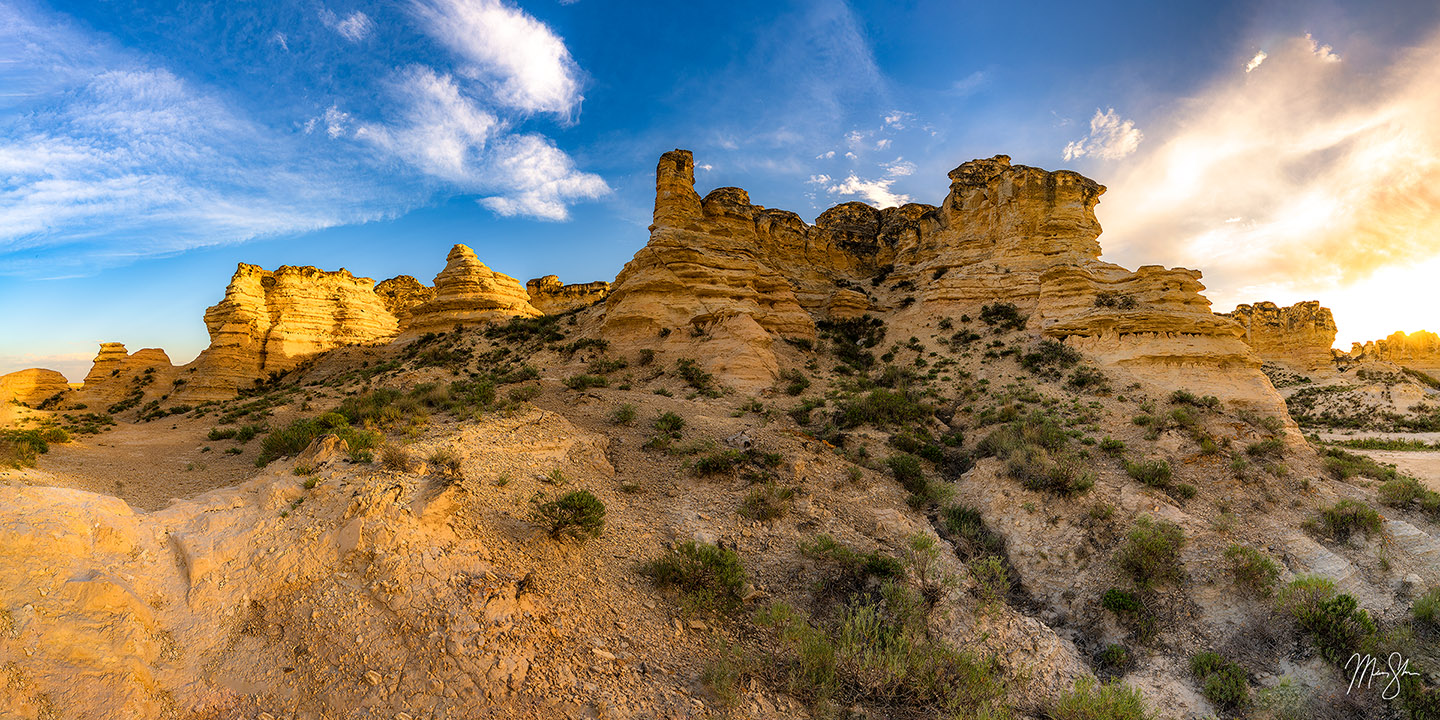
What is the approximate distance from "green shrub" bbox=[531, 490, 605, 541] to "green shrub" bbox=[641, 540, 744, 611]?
38.6 inches

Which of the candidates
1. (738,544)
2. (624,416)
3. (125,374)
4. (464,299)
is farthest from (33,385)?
(738,544)

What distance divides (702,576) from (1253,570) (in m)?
8.81

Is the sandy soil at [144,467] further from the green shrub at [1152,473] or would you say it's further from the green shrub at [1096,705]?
the green shrub at [1152,473]

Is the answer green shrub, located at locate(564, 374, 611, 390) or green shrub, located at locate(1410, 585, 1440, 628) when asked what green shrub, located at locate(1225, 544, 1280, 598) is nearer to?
green shrub, located at locate(1410, 585, 1440, 628)

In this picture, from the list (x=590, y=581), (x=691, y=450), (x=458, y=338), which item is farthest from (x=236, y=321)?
(x=590, y=581)

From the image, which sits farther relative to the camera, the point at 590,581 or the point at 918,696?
the point at 590,581

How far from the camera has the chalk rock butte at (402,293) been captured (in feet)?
124

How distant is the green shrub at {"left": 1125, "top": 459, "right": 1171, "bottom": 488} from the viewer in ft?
36.4

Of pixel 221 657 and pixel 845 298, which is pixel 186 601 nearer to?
pixel 221 657

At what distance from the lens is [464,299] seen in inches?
1148

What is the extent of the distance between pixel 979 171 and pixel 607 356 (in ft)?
74.1

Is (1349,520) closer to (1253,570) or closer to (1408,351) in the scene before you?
(1253,570)

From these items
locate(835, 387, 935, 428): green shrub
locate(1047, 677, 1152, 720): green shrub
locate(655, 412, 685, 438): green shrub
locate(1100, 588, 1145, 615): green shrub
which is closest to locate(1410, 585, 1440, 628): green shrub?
locate(1100, 588, 1145, 615): green shrub

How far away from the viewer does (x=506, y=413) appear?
11414mm
